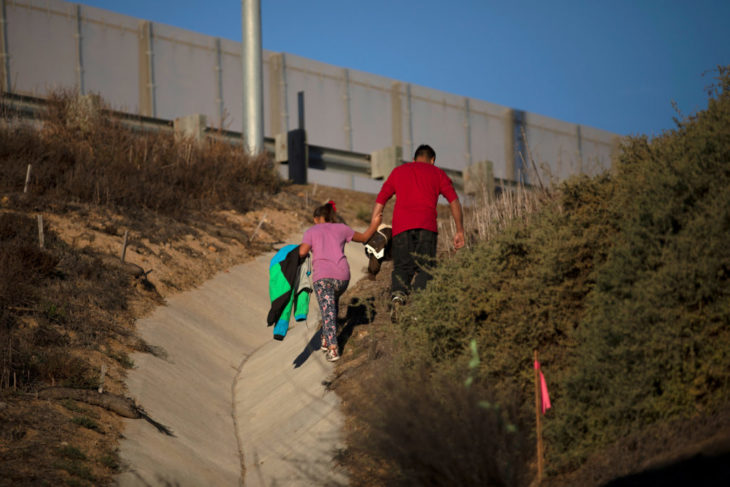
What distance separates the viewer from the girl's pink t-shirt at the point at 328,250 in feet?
32.0

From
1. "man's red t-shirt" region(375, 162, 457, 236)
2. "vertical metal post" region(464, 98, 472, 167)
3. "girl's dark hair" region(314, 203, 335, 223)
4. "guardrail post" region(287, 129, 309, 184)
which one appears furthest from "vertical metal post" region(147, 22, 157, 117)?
"man's red t-shirt" region(375, 162, 457, 236)

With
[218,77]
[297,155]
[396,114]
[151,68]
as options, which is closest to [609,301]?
[297,155]

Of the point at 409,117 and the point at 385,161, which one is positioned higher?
the point at 409,117

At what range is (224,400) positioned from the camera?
982cm

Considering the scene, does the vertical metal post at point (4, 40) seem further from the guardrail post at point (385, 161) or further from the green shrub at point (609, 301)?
the green shrub at point (609, 301)

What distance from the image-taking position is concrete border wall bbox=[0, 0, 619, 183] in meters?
22.7

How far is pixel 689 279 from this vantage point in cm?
579

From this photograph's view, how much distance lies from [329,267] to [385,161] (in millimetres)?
13991

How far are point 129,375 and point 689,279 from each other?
233 inches

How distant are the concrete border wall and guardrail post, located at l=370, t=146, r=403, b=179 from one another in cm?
348

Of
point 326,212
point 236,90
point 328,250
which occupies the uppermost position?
point 236,90

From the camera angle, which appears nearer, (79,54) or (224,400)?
(224,400)

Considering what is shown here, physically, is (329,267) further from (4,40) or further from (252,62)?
(4,40)

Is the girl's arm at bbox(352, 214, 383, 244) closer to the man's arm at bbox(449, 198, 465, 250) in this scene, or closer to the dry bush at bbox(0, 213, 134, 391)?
the man's arm at bbox(449, 198, 465, 250)
